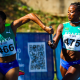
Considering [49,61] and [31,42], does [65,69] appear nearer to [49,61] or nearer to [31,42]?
[49,61]

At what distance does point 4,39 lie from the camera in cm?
326

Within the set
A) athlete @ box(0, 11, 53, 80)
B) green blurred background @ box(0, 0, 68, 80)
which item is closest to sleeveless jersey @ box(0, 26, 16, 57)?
athlete @ box(0, 11, 53, 80)

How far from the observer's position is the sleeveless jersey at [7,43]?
325 cm

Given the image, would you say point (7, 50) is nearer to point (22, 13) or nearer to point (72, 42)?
point (72, 42)

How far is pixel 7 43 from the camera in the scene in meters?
3.26

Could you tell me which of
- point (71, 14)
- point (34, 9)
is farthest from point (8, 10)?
point (71, 14)

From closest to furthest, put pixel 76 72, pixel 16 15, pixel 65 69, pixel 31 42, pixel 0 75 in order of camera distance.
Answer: pixel 0 75, pixel 76 72, pixel 65 69, pixel 31 42, pixel 16 15

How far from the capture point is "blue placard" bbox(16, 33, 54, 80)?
184 inches

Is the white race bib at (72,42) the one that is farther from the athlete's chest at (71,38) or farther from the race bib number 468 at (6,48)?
the race bib number 468 at (6,48)

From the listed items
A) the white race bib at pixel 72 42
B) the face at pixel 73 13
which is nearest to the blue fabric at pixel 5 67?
the white race bib at pixel 72 42

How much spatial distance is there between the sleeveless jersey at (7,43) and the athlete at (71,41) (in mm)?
907

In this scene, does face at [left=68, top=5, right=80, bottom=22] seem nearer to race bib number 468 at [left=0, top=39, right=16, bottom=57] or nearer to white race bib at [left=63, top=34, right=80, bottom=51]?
white race bib at [left=63, top=34, right=80, bottom=51]

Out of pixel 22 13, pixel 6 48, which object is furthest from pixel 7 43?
pixel 22 13

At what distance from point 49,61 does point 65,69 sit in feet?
3.22
